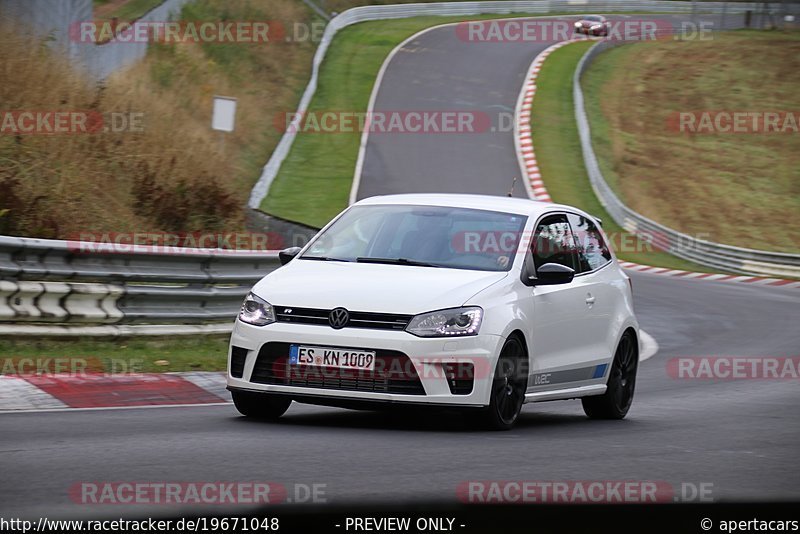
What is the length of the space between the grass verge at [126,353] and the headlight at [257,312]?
2.86 m

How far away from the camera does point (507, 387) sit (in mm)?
9086

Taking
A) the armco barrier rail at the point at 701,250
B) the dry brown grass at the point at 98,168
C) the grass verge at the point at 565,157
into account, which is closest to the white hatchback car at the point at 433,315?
the dry brown grass at the point at 98,168

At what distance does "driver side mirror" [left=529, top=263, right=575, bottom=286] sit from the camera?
946 centimetres

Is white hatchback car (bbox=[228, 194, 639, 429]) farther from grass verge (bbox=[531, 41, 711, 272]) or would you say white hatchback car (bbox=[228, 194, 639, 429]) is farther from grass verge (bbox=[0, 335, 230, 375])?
grass verge (bbox=[531, 41, 711, 272])

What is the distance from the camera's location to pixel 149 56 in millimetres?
34156

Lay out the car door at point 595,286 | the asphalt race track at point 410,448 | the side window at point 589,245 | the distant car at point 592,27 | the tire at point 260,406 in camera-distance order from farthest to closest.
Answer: the distant car at point 592,27, the side window at point 589,245, the car door at point 595,286, the tire at point 260,406, the asphalt race track at point 410,448

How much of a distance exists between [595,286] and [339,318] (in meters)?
2.73

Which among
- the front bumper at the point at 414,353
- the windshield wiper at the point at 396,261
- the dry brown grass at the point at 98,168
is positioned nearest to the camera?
the front bumper at the point at 414,353

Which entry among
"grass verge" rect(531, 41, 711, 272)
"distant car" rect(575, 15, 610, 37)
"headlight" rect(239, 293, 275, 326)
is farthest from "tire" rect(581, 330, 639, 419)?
"distant car" rect(575, 15, 610, 37)

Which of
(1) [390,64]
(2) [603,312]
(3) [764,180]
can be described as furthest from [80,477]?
(1) [390,64]

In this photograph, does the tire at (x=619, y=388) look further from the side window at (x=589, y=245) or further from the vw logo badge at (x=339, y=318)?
the vw logo badge at (x=339, y=318)

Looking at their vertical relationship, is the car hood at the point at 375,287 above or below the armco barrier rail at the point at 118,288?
above

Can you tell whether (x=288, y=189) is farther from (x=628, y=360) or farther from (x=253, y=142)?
(x=628, y=360)

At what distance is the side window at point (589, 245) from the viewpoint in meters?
10.8
